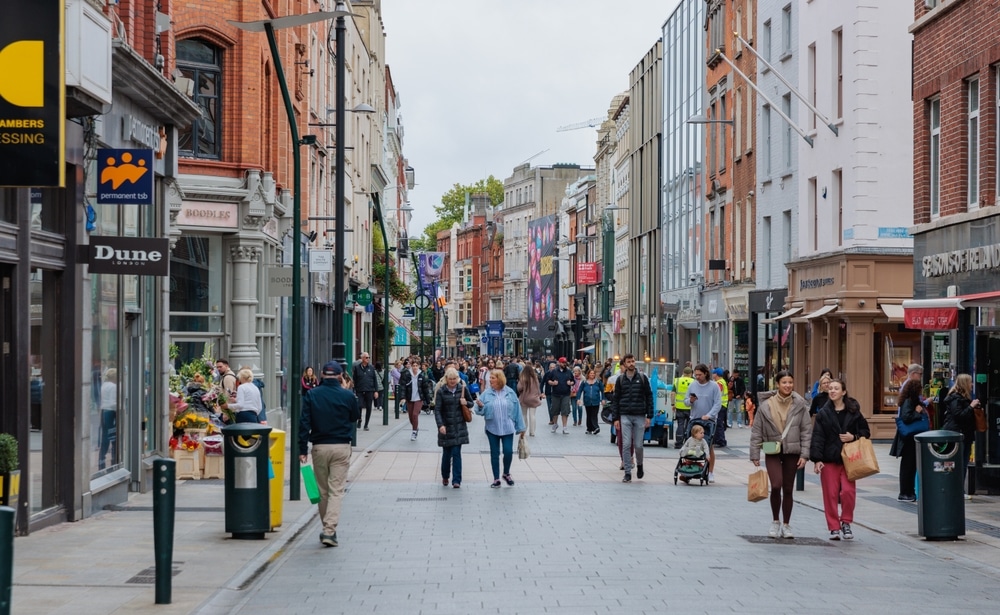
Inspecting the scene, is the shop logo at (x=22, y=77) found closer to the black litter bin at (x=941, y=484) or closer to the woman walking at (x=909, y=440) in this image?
the black litter bin at (x=941, y=484)

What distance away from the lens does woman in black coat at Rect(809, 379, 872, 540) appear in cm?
1563

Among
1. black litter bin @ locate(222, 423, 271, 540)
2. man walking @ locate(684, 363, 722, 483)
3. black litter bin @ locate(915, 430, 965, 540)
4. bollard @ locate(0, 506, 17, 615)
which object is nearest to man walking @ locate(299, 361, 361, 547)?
black litter bin @ locate(222, 423, 271, 540)

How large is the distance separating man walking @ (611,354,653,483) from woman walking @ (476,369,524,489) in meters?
1.71

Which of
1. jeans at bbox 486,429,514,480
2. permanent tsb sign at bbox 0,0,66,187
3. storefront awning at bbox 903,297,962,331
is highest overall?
permanent tsb sign at bbox 0,0,66,187

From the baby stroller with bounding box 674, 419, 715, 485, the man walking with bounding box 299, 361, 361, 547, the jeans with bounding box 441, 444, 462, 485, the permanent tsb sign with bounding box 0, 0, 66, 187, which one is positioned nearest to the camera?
the permanent tsb sign with bounding box 0, 0, 66, 187

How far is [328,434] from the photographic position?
14969 millimetres

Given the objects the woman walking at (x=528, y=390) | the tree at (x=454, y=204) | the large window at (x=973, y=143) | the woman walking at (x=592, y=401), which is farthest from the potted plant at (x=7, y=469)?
the tree at (x=454, y=204)

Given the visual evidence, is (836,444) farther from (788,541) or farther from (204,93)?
(204,93)

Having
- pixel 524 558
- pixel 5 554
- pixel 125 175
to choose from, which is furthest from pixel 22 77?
pixel 125 175

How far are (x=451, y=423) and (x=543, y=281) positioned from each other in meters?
103

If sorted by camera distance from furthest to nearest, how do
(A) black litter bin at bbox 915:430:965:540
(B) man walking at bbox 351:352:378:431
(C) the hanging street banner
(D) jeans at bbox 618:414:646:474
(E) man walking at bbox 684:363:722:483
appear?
1. (B) man walking at bbox 351:352:378:431
2. (E) man walking at bbox 684:363:722:483
3. (D) jeans at bbox 618:414:646:474
4. (C) the hanging street banner
5. (A) black litter bin at bbox 915:430:965:540

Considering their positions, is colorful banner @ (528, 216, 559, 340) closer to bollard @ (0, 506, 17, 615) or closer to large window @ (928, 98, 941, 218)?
large window @ (928, 98, 941, 218)

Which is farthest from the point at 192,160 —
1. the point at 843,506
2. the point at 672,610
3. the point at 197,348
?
the point at 672,610

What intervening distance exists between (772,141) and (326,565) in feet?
106
